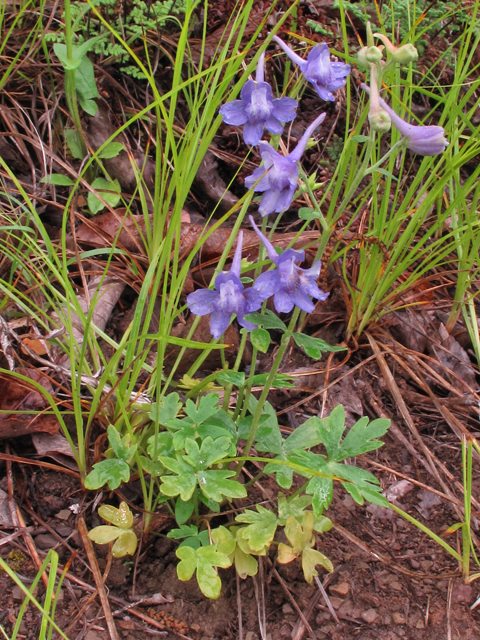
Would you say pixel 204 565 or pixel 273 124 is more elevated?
pixel 273 124

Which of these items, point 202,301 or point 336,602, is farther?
point 336,602

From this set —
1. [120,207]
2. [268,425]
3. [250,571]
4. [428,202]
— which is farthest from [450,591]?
[120,207]

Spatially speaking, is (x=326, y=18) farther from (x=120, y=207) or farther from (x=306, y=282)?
(x=306, y=282)

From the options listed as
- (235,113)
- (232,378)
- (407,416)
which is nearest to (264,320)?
(232,378)

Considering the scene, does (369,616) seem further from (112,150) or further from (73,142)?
(73,142)

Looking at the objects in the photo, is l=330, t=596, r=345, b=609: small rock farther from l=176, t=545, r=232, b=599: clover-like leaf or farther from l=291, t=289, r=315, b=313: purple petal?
l=291, t=289, r=315, b=313: purple petal
